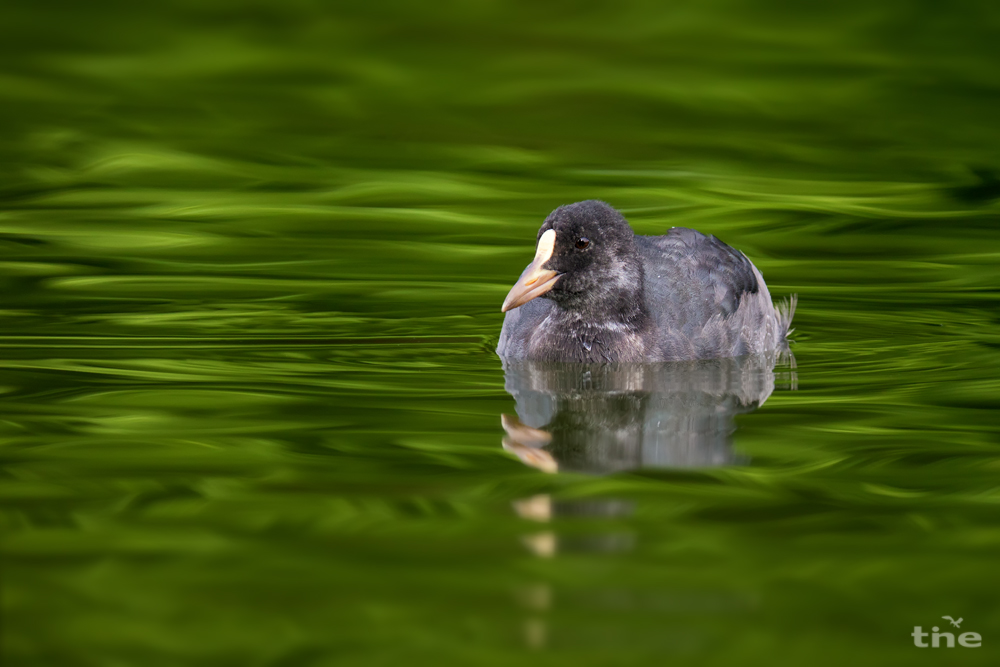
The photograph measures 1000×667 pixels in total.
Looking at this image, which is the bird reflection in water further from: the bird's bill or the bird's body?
the bird's bill

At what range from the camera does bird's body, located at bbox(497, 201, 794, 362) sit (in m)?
8.17

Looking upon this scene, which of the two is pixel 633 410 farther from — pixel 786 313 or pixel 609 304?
pixel 786 313

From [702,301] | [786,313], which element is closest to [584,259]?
[702,301]

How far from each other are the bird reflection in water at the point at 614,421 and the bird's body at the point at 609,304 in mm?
106

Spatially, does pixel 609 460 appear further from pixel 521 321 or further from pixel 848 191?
pixel 848 191

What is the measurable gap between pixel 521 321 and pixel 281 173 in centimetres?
616

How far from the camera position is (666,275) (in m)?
8.55

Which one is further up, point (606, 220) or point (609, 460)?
point (606, 220)

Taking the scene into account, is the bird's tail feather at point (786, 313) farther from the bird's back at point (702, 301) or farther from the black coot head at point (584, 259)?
the black coot head at point (584, 259)

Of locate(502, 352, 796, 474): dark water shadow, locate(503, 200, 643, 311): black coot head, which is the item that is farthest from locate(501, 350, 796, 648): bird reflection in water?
locate(503, 200, 643, 311): black coot head

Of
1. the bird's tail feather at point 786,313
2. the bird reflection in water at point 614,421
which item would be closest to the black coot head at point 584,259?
the bird reflection in water at point 614,421

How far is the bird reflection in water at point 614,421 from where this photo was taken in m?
5.30

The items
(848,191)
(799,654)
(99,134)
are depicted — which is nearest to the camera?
(799,654)

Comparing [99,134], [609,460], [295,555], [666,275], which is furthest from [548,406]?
[99,134]
